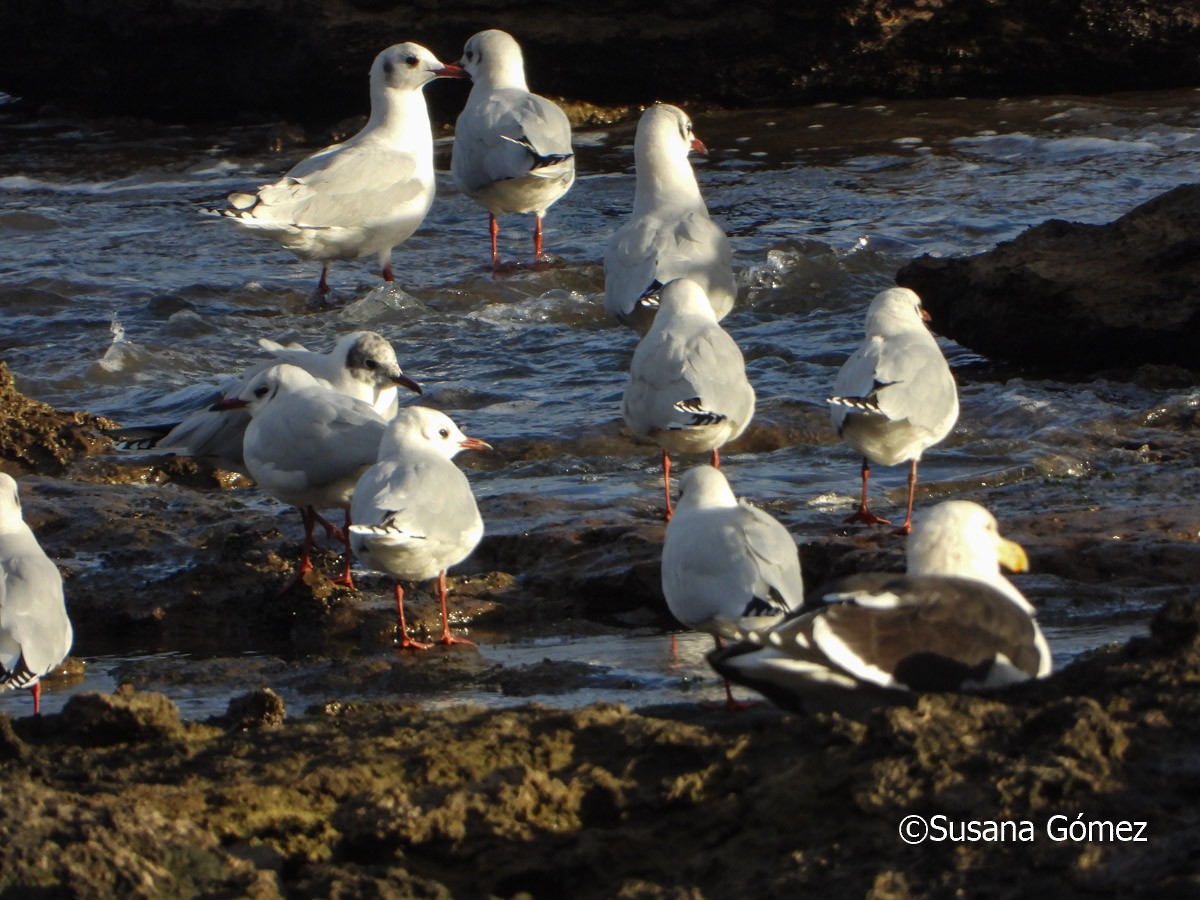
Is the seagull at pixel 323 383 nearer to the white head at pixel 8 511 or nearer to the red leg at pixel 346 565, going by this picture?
the red leg at pixel 346 565

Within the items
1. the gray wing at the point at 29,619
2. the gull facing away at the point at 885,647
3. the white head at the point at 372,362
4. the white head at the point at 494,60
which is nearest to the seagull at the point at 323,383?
the white head at the point at 372,362

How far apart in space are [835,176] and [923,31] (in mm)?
3497

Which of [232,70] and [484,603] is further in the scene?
[232,70]

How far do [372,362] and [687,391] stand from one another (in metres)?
1.45

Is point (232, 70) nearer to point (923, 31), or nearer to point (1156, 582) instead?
point (923, 31)

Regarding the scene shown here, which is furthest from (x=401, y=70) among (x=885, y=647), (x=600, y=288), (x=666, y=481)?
(x=885, y=647)

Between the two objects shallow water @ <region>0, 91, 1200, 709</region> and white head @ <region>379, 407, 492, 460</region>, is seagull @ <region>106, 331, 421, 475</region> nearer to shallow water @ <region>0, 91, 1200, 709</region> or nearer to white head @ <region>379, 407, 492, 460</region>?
shallow water @ <region>0, 91, 1200, 709</region>

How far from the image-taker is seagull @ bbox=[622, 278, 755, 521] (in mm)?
6832

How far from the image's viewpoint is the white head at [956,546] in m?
4.38

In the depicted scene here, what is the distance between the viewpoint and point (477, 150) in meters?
12.4

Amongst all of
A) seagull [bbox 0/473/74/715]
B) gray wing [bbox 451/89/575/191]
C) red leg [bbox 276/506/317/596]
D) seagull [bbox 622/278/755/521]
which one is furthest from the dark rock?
seagull [bbox 0/473/74/715]

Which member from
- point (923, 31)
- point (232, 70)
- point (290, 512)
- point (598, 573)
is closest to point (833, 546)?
point (598, 573)

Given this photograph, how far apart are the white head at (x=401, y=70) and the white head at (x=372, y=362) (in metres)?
5.02

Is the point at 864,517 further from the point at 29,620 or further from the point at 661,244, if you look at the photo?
the point at 29,620
